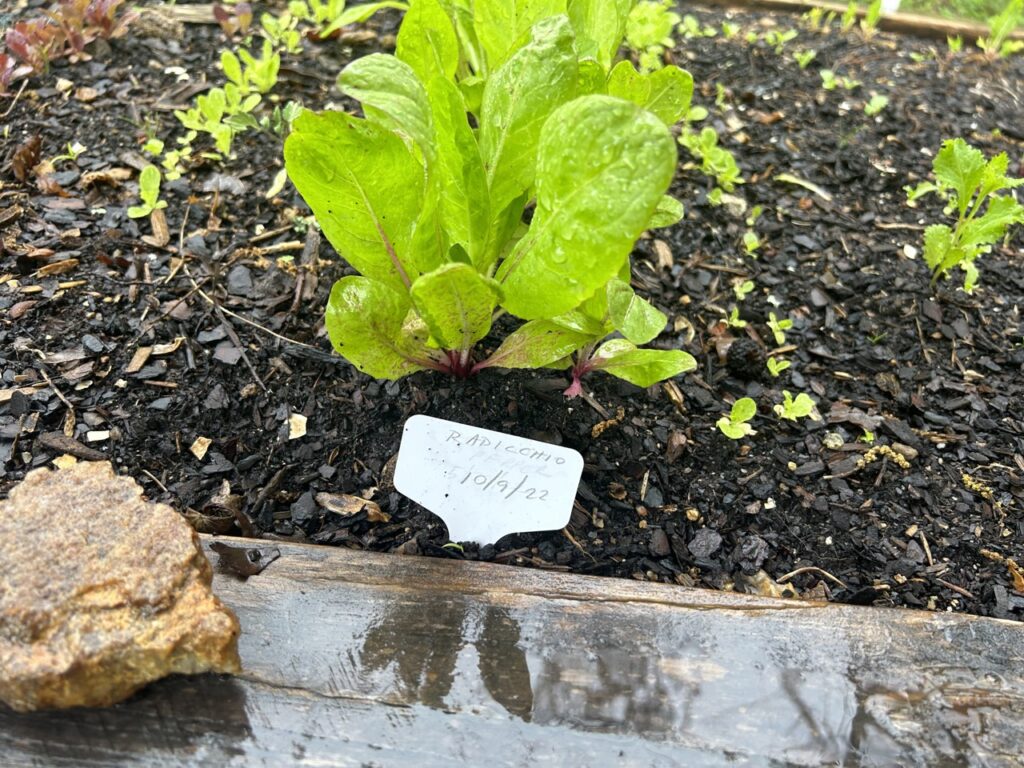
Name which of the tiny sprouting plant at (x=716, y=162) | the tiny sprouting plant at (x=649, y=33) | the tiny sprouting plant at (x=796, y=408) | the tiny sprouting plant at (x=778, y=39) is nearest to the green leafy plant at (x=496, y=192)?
the tiny sprouting plant at (x=796, y=408)

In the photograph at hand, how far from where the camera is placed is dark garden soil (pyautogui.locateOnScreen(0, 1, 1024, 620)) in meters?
1.28

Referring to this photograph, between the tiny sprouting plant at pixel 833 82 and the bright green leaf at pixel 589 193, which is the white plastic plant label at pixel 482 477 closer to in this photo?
the bright green leaf at pixel 589 193

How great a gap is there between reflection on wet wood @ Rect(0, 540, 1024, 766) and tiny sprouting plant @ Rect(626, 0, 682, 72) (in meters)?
1.62

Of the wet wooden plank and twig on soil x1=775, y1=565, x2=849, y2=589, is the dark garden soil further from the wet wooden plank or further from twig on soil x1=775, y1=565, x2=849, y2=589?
the wet wooden plank

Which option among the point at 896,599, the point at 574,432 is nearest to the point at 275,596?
the point at 574,432

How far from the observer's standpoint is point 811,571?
128cm

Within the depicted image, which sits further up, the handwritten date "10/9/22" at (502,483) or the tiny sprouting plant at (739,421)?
the handwritten date "10/9/22" at (502,483)

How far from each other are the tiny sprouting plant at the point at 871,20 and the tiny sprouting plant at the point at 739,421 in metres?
1.83

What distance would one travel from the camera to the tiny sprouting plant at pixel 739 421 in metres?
1.38

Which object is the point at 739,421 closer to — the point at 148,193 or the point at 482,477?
the point at 482,477

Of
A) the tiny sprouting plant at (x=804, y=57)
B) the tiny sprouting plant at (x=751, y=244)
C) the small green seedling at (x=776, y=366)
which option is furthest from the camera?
the tiny sprouting plant at (x=804, y=57)

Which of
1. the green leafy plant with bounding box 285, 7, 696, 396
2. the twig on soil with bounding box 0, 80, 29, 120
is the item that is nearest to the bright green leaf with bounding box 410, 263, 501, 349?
the green leafy plant with bounding box 285, 7, 696, 396

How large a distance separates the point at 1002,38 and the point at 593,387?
2342 mm

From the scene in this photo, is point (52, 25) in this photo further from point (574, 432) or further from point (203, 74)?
point (574, 432)
